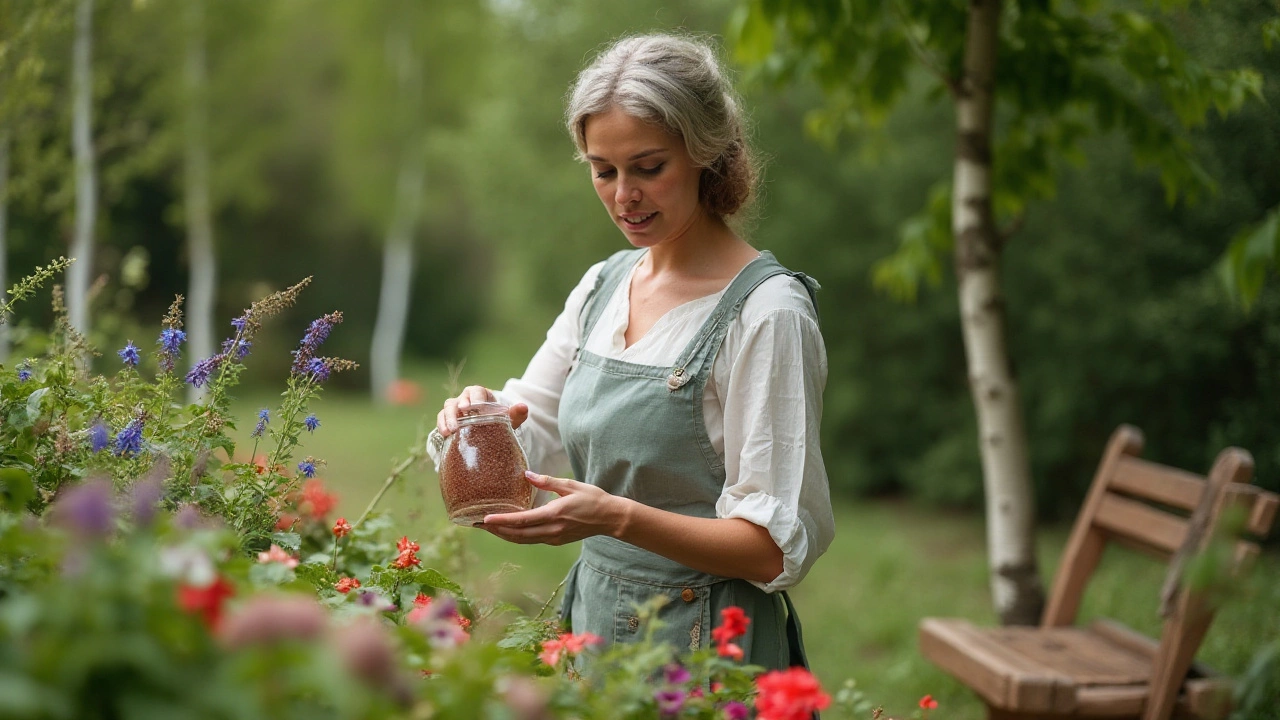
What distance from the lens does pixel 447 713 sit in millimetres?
899

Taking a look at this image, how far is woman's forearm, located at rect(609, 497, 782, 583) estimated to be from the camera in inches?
71.1

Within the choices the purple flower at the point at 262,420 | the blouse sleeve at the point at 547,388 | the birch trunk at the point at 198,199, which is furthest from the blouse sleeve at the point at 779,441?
the birch trunk at the point at 198,199

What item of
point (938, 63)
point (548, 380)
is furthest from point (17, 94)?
point (938, 63)

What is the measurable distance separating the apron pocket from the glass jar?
329mm

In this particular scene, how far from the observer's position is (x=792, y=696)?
1141mm

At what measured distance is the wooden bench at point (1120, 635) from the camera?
9.61ft

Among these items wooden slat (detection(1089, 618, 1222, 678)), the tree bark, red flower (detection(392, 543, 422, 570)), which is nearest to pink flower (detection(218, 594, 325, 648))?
red flower (detection(392, 543, 422, 570))

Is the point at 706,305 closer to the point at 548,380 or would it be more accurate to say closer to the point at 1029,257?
the point at 548,380

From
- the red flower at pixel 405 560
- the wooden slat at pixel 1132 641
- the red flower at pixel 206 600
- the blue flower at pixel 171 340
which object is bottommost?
the wooden slat at pixel 1132 641

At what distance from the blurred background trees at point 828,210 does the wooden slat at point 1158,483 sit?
2.03ft

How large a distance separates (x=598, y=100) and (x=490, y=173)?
7.86 meters

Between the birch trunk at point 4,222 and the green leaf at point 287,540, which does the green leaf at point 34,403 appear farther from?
the birch trunk at point 4,222

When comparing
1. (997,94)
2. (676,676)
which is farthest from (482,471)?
(997,94)

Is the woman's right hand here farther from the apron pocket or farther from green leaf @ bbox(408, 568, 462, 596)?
the apron pocket
